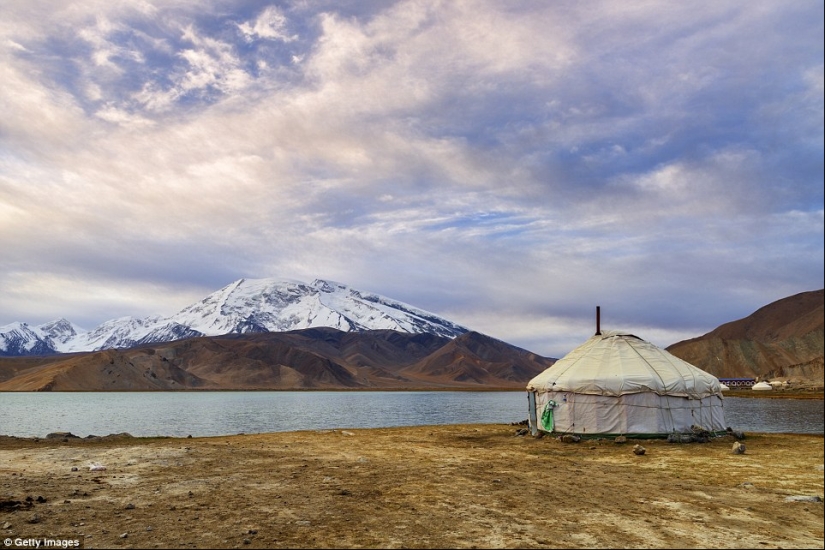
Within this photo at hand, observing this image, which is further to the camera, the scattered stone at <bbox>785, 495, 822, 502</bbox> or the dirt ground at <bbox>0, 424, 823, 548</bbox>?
the scattered stone at <bbox>785, 495, 822, 502</bbox>

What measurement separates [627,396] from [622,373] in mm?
979

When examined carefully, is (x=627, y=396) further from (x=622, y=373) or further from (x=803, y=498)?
(x=803, y=498)

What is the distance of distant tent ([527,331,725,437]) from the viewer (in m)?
22.5

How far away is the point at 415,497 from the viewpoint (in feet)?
38.0

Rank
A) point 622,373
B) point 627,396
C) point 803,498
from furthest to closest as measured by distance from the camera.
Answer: point 622,373 < point 627,396 < point 803,498

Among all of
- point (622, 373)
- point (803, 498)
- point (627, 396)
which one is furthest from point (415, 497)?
point (622, 373)

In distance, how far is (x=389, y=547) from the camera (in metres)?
8.25

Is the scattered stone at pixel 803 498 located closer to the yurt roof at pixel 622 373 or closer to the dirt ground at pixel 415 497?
the dirt ground at pixel 415 497

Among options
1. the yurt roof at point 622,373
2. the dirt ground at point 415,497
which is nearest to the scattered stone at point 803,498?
the dirt ground at point 415,497

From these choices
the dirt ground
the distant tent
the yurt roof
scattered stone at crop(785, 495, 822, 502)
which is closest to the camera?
the dirt ground

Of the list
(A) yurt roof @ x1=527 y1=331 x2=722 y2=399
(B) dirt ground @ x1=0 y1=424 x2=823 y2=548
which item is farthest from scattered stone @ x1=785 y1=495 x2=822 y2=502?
(A) yurt roof @ x1=527 y1=331 x2=722 y2=399

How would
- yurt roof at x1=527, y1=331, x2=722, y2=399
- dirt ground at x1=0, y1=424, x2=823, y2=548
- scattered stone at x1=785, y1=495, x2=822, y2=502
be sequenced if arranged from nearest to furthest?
dirt ground at x1=0, y1=424, x2=823, y2=548 → scattered stone at x1=785, y1=495, x2=822, y2=502 → yurt roof at x1=527, y1=331, x2=722, y2=399

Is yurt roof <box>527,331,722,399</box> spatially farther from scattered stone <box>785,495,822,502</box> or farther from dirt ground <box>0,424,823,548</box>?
scattered stone <box>785,495,822,502</box>

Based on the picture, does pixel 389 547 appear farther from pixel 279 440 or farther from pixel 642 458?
pixel 279 440
